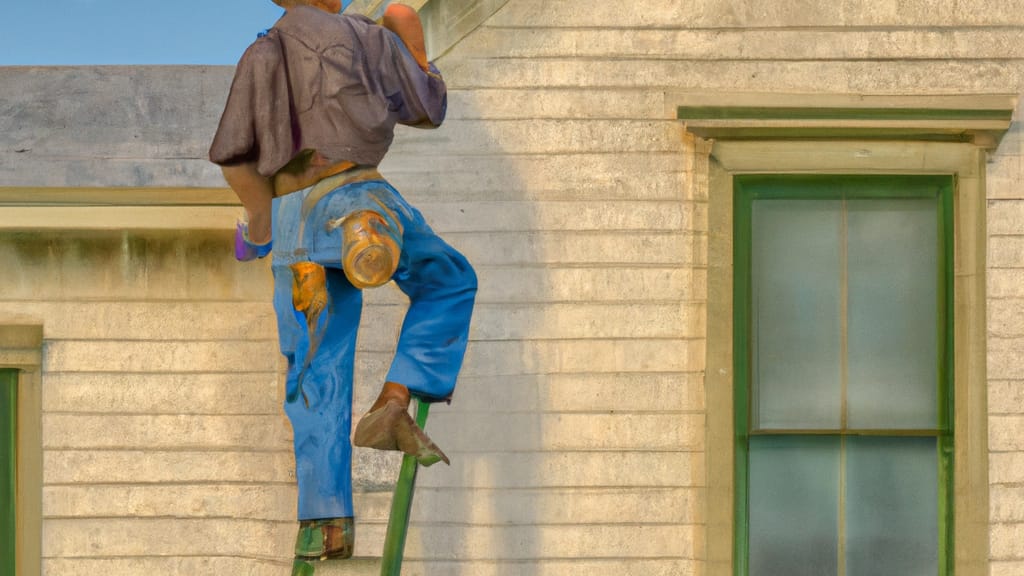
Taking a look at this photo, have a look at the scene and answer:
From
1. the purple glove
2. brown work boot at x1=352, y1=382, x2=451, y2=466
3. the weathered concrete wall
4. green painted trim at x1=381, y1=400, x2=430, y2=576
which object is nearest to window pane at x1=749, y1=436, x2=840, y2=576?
the weathered concrete wall

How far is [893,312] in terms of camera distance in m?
8.99

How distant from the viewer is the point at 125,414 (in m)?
9.41

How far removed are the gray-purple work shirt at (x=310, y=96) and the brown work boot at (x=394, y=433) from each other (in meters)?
0.90

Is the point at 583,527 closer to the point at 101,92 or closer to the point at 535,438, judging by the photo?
the point at 535,438

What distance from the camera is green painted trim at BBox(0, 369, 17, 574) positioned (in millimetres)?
9461

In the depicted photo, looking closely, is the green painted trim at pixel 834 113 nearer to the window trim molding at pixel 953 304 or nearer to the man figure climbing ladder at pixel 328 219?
the window trim molding at pixel 953 304

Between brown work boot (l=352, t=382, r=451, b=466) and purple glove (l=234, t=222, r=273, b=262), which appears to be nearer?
brown work boot (l=352, t=382, r=451, b=466)

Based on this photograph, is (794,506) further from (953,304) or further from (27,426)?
(27,426)

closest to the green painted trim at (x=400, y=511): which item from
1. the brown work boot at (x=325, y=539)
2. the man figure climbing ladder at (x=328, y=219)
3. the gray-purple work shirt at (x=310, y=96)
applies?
Answer: the man figure climbing ladder at (x=328, y=219)

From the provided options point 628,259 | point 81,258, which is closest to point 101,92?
point 81,258

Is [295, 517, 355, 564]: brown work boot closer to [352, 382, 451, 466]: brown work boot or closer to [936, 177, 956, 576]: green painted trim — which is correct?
[352, 382, 451, 466]: brown work boot

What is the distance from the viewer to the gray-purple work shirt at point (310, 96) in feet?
24.1

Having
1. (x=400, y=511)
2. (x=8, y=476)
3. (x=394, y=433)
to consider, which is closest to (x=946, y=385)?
(x=400, y=511)

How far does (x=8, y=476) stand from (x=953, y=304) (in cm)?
430
